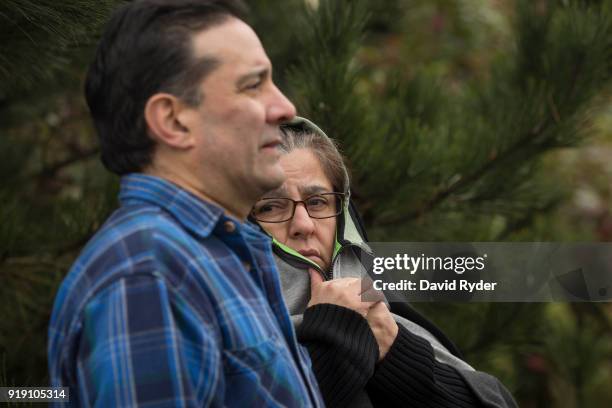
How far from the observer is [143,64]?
120cm

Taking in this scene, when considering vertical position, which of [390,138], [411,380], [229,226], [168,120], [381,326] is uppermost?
[390,138]

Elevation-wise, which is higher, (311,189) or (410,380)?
(311,189)

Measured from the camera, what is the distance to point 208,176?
123cm

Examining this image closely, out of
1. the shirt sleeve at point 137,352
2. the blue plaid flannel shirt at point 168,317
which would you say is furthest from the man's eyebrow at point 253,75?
the shirt sleeve at point 137,352

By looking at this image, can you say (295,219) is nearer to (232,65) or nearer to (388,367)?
(388,367)

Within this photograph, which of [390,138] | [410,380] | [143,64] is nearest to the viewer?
[143,64]

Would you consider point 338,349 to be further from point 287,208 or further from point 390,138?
point 390,138

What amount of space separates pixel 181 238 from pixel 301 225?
699 millimetres

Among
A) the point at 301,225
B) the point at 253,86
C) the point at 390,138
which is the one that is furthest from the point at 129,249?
the point at 390,138

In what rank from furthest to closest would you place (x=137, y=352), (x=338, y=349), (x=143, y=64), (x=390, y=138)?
(x=390, y=138), (x=338, y=349), (x=143, y=64), (x=137, y=352)

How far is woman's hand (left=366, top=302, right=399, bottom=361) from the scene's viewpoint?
1730mm

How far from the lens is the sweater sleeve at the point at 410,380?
5.68ft

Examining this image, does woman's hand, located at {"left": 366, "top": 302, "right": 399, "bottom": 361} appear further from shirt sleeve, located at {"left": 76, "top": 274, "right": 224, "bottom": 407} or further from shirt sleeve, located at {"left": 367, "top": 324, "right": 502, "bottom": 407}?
shirt sleeve, located at {"left": 76, "top": 274, "right": 224, "bottom": 407}

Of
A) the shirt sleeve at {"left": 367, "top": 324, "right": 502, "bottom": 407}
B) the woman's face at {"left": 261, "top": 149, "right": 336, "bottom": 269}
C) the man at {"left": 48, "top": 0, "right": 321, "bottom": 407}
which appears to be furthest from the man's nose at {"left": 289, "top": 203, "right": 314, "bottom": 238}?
the man at {"left": 48, "top": 0, "right": 321, "bottom": 407}
